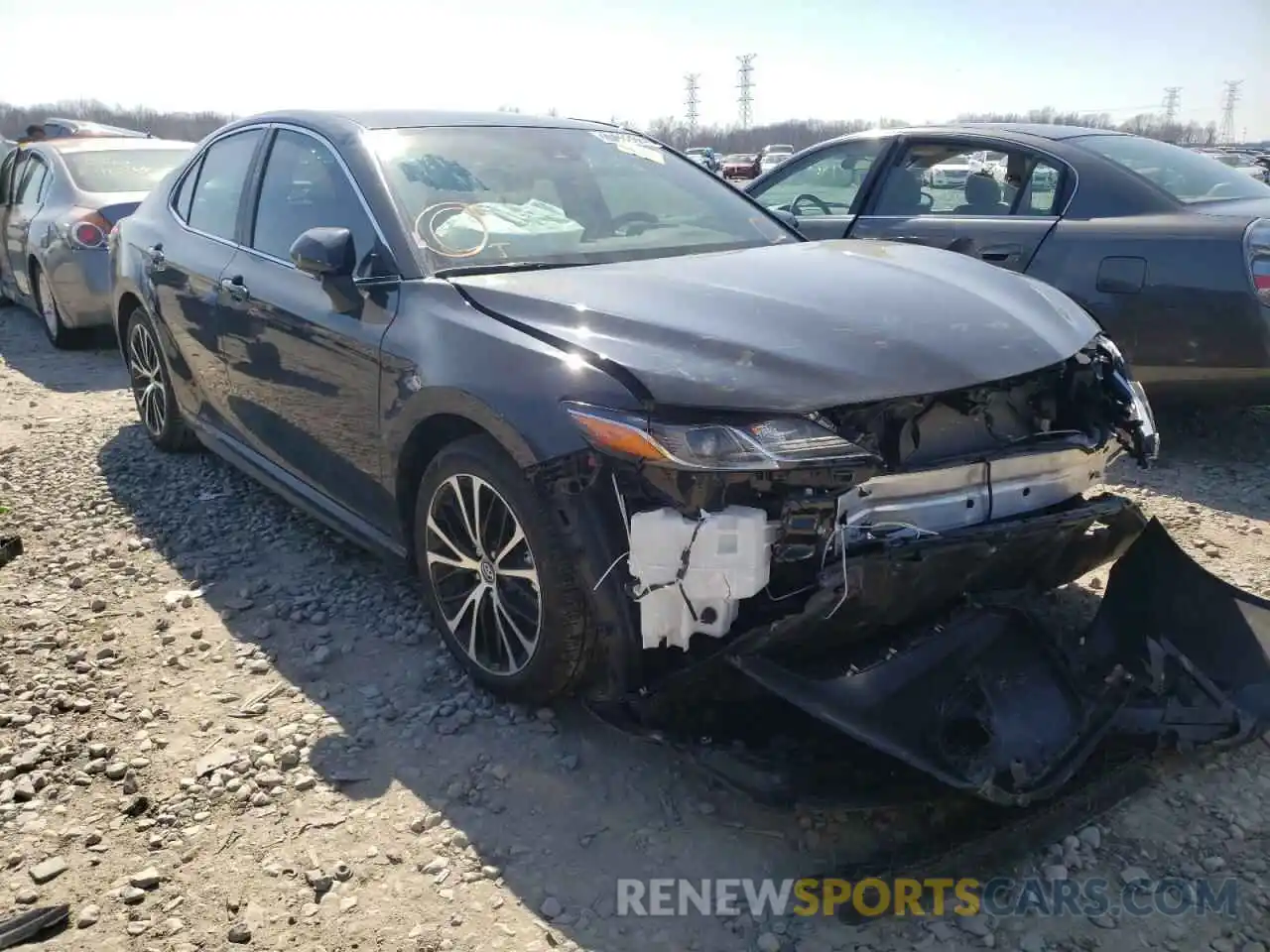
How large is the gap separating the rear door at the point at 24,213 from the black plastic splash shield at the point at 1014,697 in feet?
27.9

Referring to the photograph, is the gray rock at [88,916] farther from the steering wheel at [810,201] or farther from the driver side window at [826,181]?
the steering wheel at [810,201]

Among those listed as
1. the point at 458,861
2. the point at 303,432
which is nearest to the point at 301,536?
the point at 303,432

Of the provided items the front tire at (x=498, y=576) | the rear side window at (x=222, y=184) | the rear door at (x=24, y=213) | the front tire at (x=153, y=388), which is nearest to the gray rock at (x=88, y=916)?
the front tire at (x=498, y=576)

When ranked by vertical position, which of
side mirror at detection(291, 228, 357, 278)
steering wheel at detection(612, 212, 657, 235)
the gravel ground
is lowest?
the gravel ground

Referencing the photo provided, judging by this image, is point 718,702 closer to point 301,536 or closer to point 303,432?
point 303,432

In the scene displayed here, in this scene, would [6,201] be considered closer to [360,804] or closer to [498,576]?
[498,576]

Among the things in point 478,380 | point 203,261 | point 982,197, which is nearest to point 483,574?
point 478,380

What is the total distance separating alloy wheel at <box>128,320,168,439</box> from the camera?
529 centimetres

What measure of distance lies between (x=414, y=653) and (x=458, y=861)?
1.05 meters

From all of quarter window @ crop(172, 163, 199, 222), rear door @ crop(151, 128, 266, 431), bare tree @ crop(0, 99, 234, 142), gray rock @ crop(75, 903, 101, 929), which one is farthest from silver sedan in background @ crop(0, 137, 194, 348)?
bare tree @ crop(0, 99, 234, 142)

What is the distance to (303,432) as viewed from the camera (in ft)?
12.6

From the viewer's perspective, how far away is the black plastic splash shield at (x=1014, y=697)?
233cm

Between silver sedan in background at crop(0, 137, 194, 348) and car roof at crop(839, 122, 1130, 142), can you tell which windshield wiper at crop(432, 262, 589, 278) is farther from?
silver sedan in background at crop(0, 137, 194, 348)

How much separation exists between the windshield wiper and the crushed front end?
89cm
